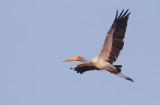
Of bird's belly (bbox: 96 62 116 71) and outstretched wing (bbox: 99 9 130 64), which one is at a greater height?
outstretched wing (bbox: 99 9 130 64)

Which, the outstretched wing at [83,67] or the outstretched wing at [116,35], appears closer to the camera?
the outstretched wing at [116,35]

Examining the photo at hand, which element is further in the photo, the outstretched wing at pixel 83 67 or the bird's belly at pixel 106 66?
the outstretched wing at pixel 83 67

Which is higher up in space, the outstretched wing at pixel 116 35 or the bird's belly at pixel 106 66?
the outstretched wing at pixel 116 35

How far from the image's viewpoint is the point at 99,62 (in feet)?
104

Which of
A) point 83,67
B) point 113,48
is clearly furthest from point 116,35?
point 83,67

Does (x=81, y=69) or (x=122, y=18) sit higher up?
(x=122, y=18)

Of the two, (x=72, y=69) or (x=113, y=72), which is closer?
(x=113, y=72)

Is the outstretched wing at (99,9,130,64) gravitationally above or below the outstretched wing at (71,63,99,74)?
above

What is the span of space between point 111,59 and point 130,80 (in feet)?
5.36

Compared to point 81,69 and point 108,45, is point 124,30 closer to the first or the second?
point 108,45

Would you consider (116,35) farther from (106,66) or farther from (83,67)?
(83,67)

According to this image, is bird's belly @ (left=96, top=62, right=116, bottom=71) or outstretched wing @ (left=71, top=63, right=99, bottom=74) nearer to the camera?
bird's belly @ (left=96, top=62, right=116, bottom=71)

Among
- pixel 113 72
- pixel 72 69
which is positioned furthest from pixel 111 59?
pixel 72 69

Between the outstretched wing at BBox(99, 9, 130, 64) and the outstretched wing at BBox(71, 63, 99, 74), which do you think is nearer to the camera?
the outstretched wing at BBox(99, 9, 130, 64)
